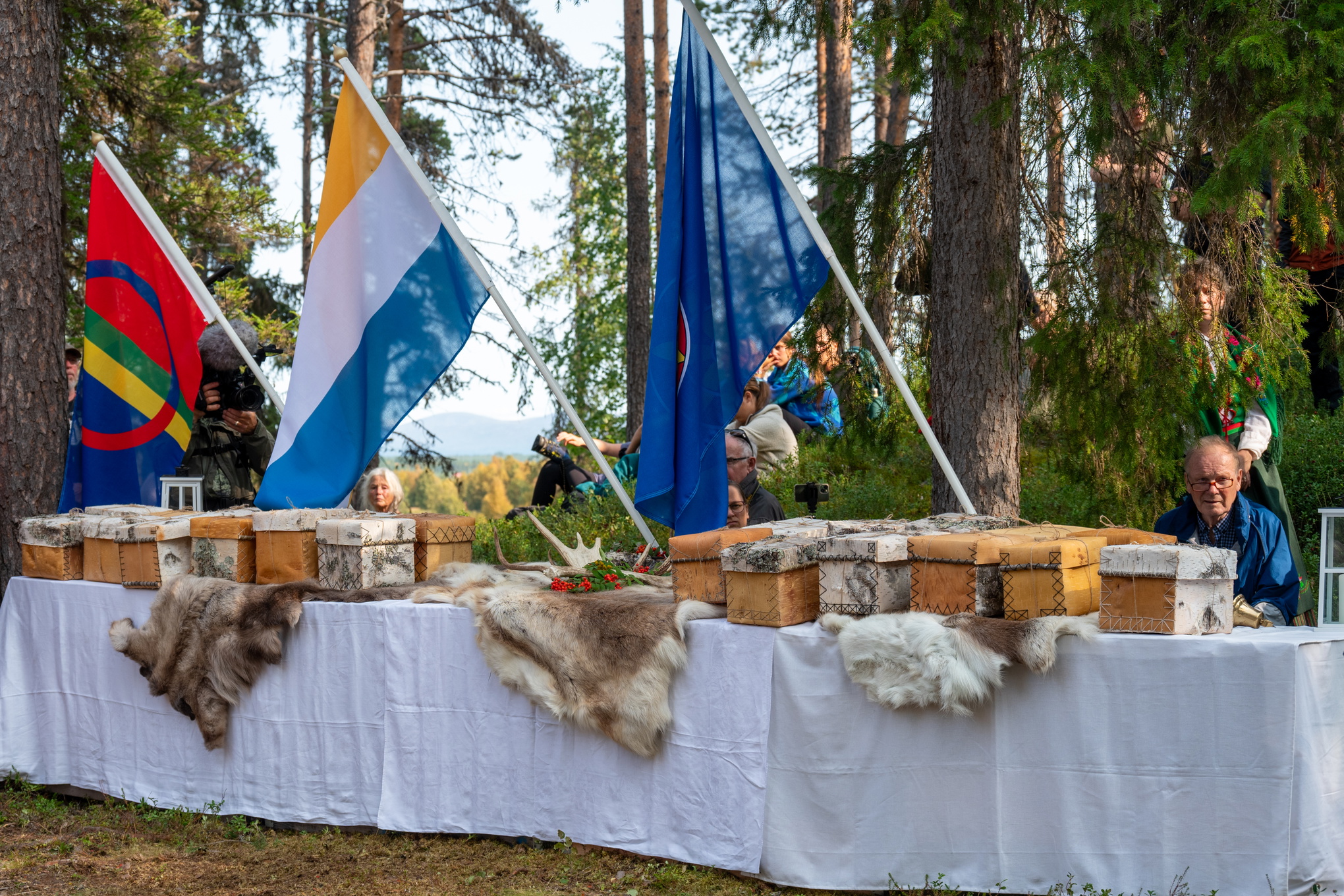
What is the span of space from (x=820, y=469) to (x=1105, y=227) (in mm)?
3949

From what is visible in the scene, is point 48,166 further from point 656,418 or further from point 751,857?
point 751,857

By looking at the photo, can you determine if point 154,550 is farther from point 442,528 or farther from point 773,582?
point 773,582

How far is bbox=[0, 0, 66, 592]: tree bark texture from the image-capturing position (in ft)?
18.5

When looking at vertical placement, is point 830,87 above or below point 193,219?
above

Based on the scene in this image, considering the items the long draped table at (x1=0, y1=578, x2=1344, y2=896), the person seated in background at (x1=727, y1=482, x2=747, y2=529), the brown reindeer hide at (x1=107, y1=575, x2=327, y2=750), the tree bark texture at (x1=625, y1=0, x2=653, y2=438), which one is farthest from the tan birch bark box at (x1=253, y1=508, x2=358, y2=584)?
the tree bark texture at (x1=625, y1=0, x2=653, y2=438)

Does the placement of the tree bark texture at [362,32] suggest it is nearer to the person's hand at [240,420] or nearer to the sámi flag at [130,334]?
the sámi flag at [130,334]

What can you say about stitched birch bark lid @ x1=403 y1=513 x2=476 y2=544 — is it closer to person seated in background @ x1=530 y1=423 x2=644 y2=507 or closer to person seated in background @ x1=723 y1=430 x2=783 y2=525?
person seated in background @ x1=723 y1=430 x2=783 y2=525

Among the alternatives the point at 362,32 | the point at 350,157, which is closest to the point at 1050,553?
the point at 350,157

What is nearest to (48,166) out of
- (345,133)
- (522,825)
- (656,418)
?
(345,133)

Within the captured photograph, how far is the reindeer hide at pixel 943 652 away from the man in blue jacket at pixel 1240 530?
33.2 inches

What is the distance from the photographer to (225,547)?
14.3ft

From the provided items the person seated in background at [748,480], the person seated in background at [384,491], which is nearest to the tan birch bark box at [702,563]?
the person seated in background at [748,480]

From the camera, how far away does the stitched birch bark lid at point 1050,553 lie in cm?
310

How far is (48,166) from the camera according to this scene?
5.80m
